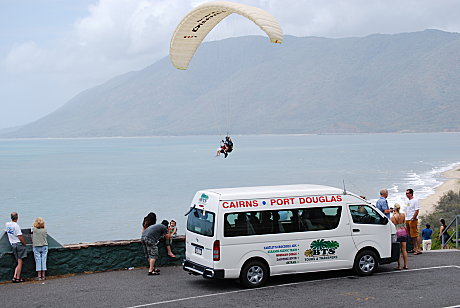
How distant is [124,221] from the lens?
64.9 metres

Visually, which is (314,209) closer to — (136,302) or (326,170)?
(136,302)

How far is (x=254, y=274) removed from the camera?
11898mm

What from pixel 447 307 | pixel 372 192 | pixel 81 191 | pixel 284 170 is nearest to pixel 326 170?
pixel 284 170

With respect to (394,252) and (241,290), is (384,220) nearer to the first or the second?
(394,252)

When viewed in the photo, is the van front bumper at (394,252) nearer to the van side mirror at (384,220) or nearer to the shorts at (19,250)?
the van side mirror at (384,220)

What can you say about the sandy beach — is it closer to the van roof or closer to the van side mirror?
the van side mirror

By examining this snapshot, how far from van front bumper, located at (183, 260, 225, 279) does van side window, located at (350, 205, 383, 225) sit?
9.99ft

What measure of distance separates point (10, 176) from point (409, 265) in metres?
127

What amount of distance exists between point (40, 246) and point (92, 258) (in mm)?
1320

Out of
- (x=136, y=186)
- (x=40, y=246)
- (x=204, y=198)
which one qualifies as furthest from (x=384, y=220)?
(x=136, y=186)

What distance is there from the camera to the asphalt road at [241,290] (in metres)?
10.9

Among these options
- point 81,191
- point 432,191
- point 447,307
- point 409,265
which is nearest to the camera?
point 447,307

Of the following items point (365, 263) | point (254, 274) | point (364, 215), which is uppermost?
point (364, 215)

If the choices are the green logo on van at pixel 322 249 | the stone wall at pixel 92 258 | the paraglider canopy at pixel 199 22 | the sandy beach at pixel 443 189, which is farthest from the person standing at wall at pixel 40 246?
the sandy beach at pixel 443 189
